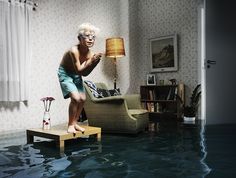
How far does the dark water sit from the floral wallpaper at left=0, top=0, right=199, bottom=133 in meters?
1.09

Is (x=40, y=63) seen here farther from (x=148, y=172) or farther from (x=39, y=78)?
(x=148, y=172)

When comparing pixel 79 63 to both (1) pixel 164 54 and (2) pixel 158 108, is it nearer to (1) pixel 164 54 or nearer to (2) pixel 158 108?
(2) pixel 158 108

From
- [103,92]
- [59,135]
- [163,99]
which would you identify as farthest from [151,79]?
[59,135]

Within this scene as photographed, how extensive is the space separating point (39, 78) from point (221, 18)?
3.18 m

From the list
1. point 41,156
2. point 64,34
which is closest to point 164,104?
point 64,34

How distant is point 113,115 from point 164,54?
2.59 metres

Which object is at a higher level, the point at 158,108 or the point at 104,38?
the point at 104,38

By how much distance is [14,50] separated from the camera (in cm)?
414

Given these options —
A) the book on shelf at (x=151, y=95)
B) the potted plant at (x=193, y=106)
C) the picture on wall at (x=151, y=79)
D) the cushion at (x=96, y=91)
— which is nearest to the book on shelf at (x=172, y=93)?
the potted plant at (x=193, y=106)

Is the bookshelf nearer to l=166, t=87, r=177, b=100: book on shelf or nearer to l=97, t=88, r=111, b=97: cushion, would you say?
l=166, t=87, r=177, b=100: book on shelf

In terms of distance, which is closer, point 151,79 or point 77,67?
point 77,67

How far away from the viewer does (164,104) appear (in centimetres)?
574

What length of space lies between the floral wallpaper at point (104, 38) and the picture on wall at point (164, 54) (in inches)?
4.4

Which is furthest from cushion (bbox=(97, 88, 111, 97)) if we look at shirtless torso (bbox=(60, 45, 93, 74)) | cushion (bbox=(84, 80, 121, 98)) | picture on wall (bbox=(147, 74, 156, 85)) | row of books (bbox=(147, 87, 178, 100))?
picture on wall (bbox=(147, 74, 156, 85))
